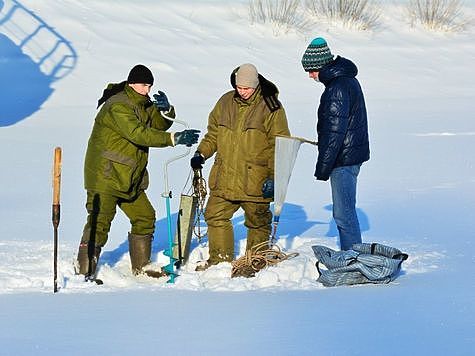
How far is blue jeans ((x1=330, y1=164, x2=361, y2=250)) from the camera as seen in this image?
7379 millimetres

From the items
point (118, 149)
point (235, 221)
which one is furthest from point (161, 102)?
point (235, 221)

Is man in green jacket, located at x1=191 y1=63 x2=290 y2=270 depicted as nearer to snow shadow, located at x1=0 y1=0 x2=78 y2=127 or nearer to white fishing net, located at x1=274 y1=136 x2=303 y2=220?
white fishing net, located at x1=274 y1=136 x2=303 y2=220

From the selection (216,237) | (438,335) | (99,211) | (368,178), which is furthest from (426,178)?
(438,335)

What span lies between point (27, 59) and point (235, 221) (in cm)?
1423

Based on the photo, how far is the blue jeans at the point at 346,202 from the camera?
738 cm

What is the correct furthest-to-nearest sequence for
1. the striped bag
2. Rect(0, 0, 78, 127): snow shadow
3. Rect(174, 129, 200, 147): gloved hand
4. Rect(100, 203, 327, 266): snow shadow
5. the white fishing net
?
1. Rect(0, 0, 78, 127): snow shadow
2. Rect(100, 203, 327, 266): snow shadow
3. the white fishing net
4. Rect(174, 129, 200, 147): gloved hand
5. the striped bag

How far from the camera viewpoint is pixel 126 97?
7.32 metres

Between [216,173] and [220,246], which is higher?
[216,173]

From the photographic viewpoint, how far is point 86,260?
7.35 meters

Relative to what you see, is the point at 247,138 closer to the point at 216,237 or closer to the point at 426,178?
the point at 216,237

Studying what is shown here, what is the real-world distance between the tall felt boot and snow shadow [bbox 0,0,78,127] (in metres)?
10.7

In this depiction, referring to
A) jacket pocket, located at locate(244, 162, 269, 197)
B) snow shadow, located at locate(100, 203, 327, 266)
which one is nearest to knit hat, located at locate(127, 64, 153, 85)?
jacket pocket, located at locate(244, 162, 269, 197)

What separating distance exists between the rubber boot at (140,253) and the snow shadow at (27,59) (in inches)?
410

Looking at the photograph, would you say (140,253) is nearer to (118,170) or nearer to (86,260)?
(86,260)
